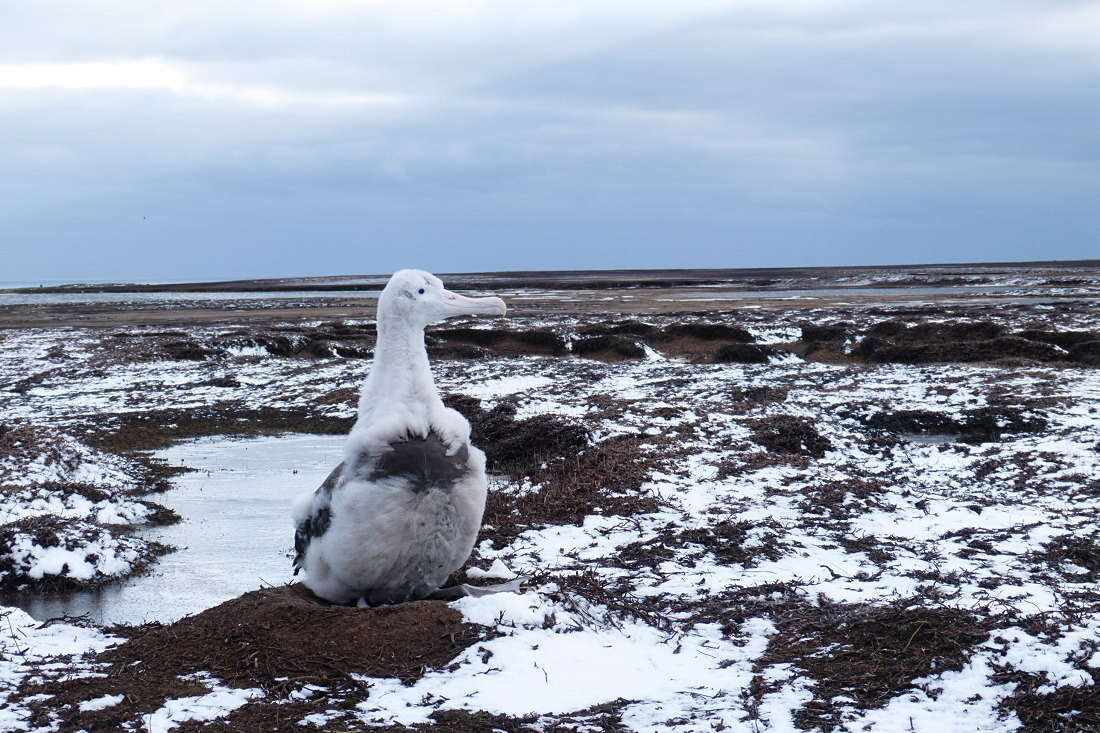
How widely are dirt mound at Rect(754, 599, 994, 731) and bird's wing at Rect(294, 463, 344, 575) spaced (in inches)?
126

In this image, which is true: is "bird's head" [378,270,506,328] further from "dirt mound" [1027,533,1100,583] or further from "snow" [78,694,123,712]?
"dirt mound" [1027,533,1100,583]

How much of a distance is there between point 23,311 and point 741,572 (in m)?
65.0

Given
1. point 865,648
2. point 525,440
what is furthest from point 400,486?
point 525,440

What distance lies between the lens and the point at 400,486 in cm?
622

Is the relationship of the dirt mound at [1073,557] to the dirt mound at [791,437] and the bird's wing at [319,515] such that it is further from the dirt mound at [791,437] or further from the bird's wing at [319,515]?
the bird's wing at [319,515]

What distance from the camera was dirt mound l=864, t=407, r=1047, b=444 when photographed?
43.3 ft

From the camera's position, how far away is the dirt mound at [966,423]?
13188 millimetres

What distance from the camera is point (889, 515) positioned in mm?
9484

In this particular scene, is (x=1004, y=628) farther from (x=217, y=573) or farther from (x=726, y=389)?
(x=726, y=389)

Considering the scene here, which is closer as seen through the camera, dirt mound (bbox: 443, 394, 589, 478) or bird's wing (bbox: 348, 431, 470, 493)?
bird's wing (bbox: 348, 431, 470, 493)

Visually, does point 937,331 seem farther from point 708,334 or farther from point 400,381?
point 400,381

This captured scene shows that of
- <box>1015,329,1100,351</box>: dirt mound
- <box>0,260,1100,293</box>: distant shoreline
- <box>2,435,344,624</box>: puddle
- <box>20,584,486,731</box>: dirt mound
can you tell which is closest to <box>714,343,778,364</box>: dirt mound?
<box>1015,329,1100,351</box>: dirt mound

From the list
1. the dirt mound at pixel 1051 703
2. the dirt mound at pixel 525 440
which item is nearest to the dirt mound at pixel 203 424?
the dirt mound at pixel 525 440

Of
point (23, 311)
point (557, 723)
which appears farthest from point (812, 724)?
point (23, 311)
